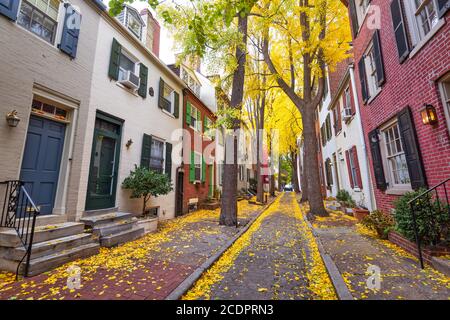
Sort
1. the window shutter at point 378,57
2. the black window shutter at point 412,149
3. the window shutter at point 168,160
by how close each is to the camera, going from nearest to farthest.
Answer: the black window shutter at point 412,149 < the window shutter at point 378,57 < the window shutter at point 168,160

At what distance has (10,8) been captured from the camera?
438 centimetres

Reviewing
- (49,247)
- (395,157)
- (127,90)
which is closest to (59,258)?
(49,247)

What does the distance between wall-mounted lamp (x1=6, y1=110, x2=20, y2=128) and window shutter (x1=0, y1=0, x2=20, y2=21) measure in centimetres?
202

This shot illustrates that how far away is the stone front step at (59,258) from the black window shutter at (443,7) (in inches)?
329

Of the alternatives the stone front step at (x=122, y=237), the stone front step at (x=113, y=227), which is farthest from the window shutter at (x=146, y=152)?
the stone front step at (x=122, y=237)

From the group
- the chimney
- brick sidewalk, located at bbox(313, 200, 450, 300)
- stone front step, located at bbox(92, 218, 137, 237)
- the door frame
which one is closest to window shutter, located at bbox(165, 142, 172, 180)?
the door frame

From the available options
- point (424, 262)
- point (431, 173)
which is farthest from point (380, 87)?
point (424, 262)

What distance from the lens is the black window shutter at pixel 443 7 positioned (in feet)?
12.1

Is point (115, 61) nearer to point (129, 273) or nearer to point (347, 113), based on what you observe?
point (129, 273)

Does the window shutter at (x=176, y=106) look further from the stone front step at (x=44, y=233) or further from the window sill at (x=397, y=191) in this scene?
the window sill at (x=397, y=191)

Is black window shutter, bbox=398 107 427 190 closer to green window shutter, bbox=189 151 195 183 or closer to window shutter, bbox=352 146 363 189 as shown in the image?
window shutter, bbox=352 146 363 189

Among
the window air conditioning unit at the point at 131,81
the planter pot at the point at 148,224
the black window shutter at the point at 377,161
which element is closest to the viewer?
the black window shutter at the point at 377,161

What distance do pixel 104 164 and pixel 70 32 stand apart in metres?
3.75
